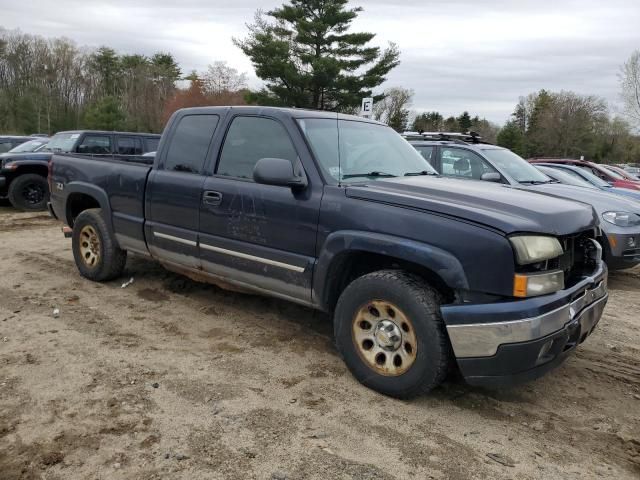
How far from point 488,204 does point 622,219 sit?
4234 millimetres

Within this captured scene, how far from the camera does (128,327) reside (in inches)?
177

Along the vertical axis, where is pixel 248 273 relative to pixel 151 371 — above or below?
above

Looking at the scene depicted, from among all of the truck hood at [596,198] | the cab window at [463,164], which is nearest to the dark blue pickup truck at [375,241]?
the cab window at [463,164]

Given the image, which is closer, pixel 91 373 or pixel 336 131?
pixel 91 373

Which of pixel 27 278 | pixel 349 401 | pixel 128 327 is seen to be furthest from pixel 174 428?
pixel 27 278

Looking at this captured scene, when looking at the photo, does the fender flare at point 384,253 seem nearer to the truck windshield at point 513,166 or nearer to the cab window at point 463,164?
the cab window at point 463,164

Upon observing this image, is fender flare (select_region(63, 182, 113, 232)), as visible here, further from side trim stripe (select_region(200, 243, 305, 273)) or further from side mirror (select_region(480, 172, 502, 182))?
side mirror (select_region(480, 172, 502, 182))

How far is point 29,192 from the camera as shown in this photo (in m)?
11.7

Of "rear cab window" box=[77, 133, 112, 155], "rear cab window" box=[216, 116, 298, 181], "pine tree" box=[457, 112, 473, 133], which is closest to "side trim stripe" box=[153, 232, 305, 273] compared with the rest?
"rear cab window" box=[216, 116, 298, 181]

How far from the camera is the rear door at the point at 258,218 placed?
12.1 ft

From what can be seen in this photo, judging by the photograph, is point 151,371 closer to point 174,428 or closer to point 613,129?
point 174,428

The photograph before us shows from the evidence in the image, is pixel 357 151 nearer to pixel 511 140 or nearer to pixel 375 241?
pixel 375 241

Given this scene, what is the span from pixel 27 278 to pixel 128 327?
2275 millimetres

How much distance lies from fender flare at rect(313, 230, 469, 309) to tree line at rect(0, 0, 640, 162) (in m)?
29.3
